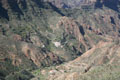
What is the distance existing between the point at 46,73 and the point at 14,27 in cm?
6190

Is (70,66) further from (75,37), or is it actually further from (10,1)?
(10,1)

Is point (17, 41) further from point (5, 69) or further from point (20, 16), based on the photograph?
point (20, 16)

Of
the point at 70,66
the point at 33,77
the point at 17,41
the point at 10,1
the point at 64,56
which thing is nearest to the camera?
the point at 33,77

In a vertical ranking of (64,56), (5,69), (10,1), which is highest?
(10,1)

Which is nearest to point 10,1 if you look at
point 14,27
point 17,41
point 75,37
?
point 14,27

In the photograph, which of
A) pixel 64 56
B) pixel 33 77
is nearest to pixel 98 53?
pixel 64 56

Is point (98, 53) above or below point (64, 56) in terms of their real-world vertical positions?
above

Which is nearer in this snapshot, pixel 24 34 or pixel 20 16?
pixel 24 34

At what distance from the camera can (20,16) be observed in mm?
188125

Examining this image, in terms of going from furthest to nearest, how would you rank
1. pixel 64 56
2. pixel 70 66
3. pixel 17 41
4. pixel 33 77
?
1. pixel 64 56
2. pixel 17 41
3. pixel 70 66
4. pixel 33 77

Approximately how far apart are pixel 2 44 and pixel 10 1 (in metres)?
62.5

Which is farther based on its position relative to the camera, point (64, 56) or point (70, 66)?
point (64, 56)

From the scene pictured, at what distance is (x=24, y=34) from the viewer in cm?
16938

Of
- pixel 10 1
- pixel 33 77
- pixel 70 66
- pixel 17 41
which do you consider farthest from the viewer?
pixel 10 1
